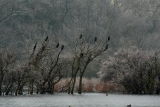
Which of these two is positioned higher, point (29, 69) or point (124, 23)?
point (124, 23)

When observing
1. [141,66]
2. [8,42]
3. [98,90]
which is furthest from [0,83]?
[8,42]

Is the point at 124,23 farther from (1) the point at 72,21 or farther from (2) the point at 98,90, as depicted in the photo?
(2) the point at 98,90

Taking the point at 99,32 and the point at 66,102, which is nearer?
the point at 66,102

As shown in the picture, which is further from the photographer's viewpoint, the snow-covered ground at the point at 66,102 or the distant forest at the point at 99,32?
the distant forest at the point at 99,32

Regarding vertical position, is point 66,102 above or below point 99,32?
below

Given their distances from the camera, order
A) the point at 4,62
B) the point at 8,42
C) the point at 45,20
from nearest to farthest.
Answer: the point at 4,62 < the point at 8,42 < the point at 45,20

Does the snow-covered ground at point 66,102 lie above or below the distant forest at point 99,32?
below

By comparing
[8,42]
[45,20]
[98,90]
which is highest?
[45,20]

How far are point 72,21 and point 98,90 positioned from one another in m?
87.4

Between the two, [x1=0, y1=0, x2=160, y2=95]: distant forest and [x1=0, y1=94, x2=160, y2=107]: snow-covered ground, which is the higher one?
[x1=0, y1=0, x2=160, y2=95]: distant forest

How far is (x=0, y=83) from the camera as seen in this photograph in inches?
2554

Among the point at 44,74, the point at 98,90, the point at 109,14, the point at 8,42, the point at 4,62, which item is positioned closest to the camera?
the point at 4,62

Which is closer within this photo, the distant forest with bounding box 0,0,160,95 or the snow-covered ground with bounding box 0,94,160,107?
the snow-covered ground with bounding box 0,94,160,107

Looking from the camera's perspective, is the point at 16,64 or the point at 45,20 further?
the point at 45,20
